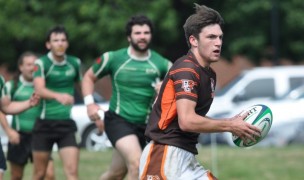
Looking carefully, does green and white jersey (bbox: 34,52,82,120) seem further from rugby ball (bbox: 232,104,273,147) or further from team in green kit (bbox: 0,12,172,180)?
rugby ball (bbox: 232,104,273,147)

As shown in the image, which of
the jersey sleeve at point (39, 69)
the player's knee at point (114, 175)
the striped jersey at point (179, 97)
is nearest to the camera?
the striped jersey at point (179, 97)

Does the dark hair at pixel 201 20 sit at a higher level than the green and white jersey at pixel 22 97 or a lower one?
higher

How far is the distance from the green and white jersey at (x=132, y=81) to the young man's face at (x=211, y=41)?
10.8ft

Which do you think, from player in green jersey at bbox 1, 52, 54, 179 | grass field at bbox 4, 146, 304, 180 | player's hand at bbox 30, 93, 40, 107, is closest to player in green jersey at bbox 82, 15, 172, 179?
player's hand at bbox 30, 93, 40, 107

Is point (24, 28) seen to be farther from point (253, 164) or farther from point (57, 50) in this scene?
point (57, 50)

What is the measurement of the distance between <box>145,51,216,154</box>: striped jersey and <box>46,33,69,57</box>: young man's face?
4.32m

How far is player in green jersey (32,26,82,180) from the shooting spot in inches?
499

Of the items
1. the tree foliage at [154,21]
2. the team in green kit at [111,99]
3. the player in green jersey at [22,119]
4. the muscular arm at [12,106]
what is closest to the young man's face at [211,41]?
the team in green kit at [111,99]

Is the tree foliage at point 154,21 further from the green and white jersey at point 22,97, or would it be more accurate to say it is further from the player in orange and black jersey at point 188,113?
the player in orange and black jersey at point 188,113

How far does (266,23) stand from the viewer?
1289 inches

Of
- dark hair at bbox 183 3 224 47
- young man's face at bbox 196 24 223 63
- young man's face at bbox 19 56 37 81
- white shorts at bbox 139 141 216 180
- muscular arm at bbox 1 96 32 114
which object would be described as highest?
dark hair at bbox 183 3 224 47

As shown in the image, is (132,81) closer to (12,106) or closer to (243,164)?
(12,106)

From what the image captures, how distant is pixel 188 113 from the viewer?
8125 millimetres

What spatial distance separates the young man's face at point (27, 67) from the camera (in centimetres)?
1403
